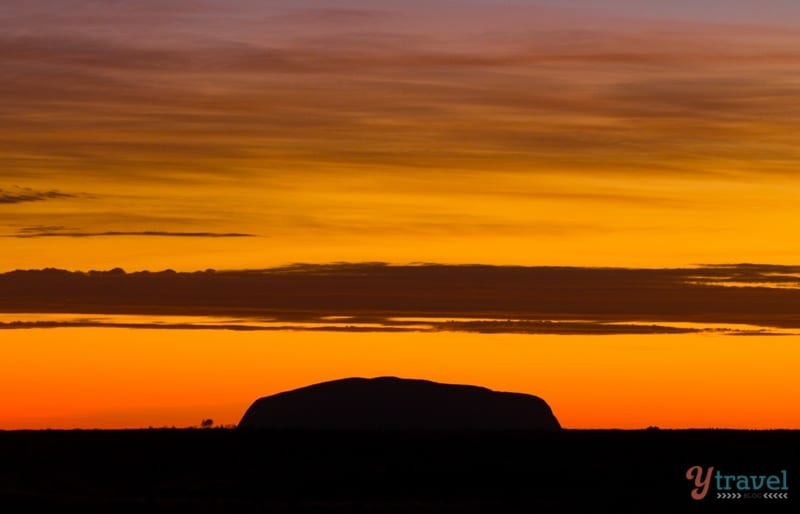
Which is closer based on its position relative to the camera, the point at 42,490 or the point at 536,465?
the point at 42,490

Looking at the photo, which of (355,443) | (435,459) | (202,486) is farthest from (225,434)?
(202,486)

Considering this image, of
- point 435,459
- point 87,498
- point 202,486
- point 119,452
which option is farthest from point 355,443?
point 87,498

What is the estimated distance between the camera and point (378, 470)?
80.1m

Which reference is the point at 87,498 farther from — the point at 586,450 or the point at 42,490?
the point at 586,450

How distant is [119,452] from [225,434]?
1244 cm

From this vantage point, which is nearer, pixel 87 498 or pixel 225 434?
pixel 87 498

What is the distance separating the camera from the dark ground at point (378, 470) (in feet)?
211

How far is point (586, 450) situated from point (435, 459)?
30.4 feet

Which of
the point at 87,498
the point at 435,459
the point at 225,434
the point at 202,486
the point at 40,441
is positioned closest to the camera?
the point at 87,498

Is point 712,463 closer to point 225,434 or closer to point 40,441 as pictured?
point 225,434

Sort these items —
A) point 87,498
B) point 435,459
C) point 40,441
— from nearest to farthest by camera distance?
point 87,498 → point 435,459 → point 40,441

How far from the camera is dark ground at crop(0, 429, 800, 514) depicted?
6431 centimetres

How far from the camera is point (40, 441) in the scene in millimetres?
91312

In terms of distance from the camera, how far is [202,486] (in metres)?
72.0
